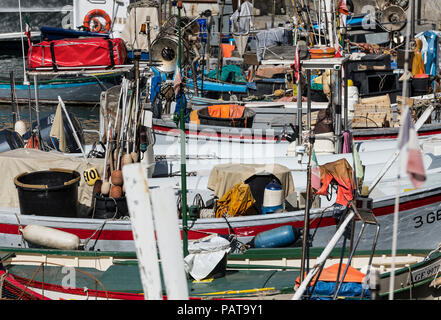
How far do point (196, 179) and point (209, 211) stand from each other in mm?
1279

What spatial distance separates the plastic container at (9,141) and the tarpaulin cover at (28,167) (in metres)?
1.88

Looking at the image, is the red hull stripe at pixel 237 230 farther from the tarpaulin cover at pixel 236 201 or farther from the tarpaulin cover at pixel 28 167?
the tarpaulin cover at pixel 28 167

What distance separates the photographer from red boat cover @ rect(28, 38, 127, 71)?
41.9 feet

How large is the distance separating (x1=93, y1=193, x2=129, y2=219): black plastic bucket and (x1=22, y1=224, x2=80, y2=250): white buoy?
674 mm

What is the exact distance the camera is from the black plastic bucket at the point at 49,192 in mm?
10862

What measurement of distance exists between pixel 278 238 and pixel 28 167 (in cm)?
461

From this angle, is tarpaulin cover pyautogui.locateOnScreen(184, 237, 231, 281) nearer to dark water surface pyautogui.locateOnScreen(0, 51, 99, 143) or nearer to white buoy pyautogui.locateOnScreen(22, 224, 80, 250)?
white buoy pyautogui.locateOnScreen(22, 224, 80, 250)

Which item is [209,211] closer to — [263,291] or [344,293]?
[263,291]

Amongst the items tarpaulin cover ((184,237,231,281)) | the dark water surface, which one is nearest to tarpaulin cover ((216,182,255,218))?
tarpaulin cover ((184,237,231,281))

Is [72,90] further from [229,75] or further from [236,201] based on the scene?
[236,201]

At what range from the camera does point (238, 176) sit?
11641 millimetres

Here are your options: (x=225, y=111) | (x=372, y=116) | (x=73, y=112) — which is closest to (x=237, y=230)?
(x=372, y=116)

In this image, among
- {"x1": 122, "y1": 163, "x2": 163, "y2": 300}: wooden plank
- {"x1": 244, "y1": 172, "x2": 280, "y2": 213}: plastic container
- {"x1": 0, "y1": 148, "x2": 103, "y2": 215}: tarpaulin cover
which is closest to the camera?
{"x1": 122, "y1": 163, "x2": 163, "y2": 300}: wooden plank

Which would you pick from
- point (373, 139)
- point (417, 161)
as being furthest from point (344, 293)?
point (373, 139)
